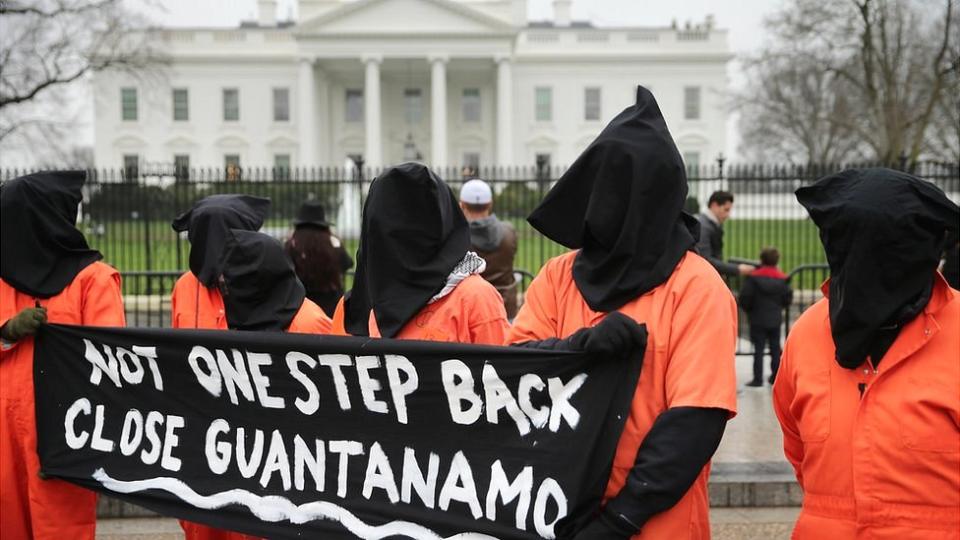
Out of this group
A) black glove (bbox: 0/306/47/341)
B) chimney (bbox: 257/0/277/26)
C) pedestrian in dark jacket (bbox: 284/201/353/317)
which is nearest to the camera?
black glove (bbox: 0/306/47/341)

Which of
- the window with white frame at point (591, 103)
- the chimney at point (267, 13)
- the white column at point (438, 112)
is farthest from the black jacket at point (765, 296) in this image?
the chimney at point (267, 13)

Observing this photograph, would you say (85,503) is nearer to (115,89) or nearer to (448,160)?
(448,160)

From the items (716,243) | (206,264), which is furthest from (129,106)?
(206,264)

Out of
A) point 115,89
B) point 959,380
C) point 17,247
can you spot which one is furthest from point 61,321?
point 115,89

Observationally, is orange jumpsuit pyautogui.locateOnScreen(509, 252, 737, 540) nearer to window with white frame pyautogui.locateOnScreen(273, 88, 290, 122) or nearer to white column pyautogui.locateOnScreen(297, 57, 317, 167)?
white column pyautogui.locateOnScreen(297, 57, 317, 167)

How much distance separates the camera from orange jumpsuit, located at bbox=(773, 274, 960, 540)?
2369 mm

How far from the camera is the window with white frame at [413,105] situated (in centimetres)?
6369

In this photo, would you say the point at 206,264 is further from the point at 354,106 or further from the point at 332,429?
the point at 354,106

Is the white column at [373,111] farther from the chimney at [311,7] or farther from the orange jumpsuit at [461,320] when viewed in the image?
the orange jumpsuit at [461,320]

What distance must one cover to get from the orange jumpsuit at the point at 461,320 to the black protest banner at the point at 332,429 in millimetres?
236

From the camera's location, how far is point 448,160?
2435 inches

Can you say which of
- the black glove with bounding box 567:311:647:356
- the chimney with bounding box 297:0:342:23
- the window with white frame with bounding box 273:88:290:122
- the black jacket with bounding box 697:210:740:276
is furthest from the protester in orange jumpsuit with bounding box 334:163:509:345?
the chimney with bounding box 297:0:342:23

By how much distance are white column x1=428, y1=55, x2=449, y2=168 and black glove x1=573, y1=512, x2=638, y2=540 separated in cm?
5740

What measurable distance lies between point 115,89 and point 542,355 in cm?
6564
